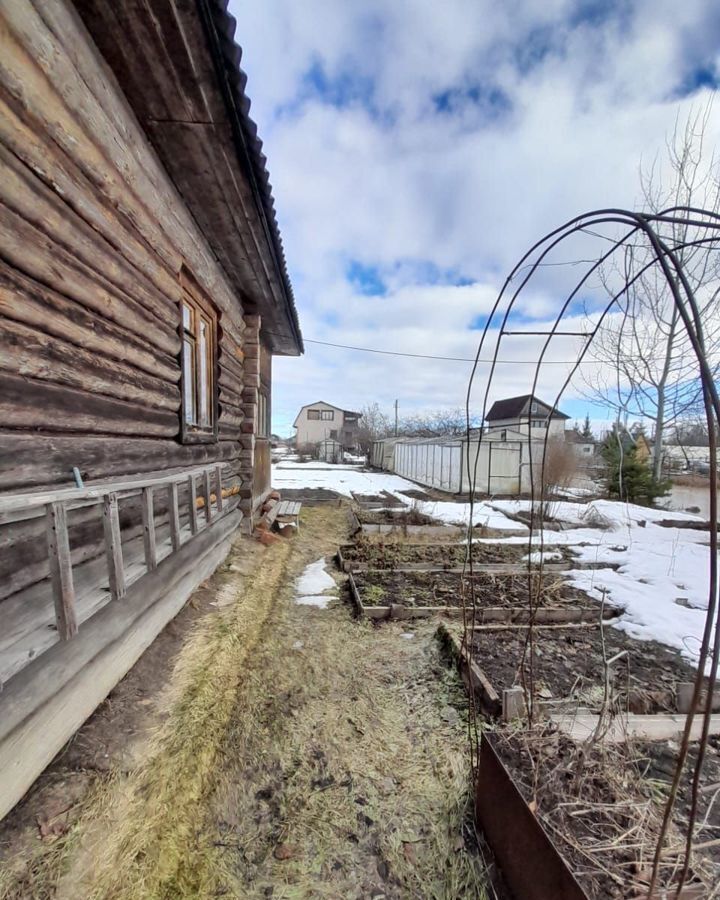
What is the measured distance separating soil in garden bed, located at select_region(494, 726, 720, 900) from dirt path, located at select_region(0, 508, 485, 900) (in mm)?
495

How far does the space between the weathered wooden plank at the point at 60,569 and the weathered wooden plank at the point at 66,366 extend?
0.75m

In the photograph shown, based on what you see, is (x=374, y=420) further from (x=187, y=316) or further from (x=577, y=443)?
(x=187, y=316)

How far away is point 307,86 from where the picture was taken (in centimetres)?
542

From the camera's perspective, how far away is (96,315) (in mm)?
2385

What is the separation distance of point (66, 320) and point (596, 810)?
10.5 ft

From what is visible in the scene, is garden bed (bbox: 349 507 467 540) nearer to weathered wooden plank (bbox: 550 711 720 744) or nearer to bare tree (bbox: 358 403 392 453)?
weathered wooden plank (bbox: 550 711 720 744)

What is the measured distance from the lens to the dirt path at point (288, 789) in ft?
5.31

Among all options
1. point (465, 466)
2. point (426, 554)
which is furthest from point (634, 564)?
point (465, 466)

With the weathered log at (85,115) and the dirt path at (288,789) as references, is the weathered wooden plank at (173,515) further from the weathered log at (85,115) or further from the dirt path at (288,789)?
the weathered log at (85,115)

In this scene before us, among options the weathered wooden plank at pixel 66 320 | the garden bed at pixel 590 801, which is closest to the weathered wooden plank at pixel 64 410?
the weathered wooden plank at pixel 66 320

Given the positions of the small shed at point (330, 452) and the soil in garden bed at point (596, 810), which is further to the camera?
the small shed at point (330, 452)

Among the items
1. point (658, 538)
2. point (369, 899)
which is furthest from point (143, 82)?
point (658, 538)

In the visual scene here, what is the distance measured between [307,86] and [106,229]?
4.73 meters

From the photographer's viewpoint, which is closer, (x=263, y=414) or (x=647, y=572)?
(x=647, y=572)
